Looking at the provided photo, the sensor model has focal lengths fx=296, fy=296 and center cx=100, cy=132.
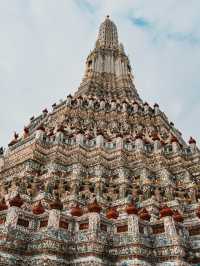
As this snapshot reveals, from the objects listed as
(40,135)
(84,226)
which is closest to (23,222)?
(84,226)

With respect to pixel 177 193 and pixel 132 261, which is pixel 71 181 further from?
pixel 132 261

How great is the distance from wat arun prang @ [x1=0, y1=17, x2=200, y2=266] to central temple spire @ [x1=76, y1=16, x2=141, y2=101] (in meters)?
0.61

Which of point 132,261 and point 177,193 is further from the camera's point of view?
point 177,193

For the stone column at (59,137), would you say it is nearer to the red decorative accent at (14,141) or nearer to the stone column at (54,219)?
the red decorative accent at (14,141)

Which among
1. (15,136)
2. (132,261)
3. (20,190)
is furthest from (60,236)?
(15,136)

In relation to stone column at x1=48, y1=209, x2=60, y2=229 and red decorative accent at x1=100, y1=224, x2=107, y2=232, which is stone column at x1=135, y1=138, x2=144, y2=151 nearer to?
red decorative accent at x1=100, y1=224, x2=107, y2=232

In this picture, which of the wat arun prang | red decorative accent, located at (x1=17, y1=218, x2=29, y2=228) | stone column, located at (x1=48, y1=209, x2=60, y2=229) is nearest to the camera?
the wat arun prang

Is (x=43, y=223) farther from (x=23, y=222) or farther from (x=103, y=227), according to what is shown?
(x=103, y=227)

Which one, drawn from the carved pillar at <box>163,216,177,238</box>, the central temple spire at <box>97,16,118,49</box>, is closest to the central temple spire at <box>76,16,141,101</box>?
the central temple spire at <box>97,16,118,49</box>

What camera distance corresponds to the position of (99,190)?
20.4m

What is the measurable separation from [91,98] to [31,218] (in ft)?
82.9

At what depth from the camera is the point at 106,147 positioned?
25281mm

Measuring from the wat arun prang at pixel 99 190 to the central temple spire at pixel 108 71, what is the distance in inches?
24.0

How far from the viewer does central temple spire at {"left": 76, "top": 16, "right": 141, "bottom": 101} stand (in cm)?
4366
